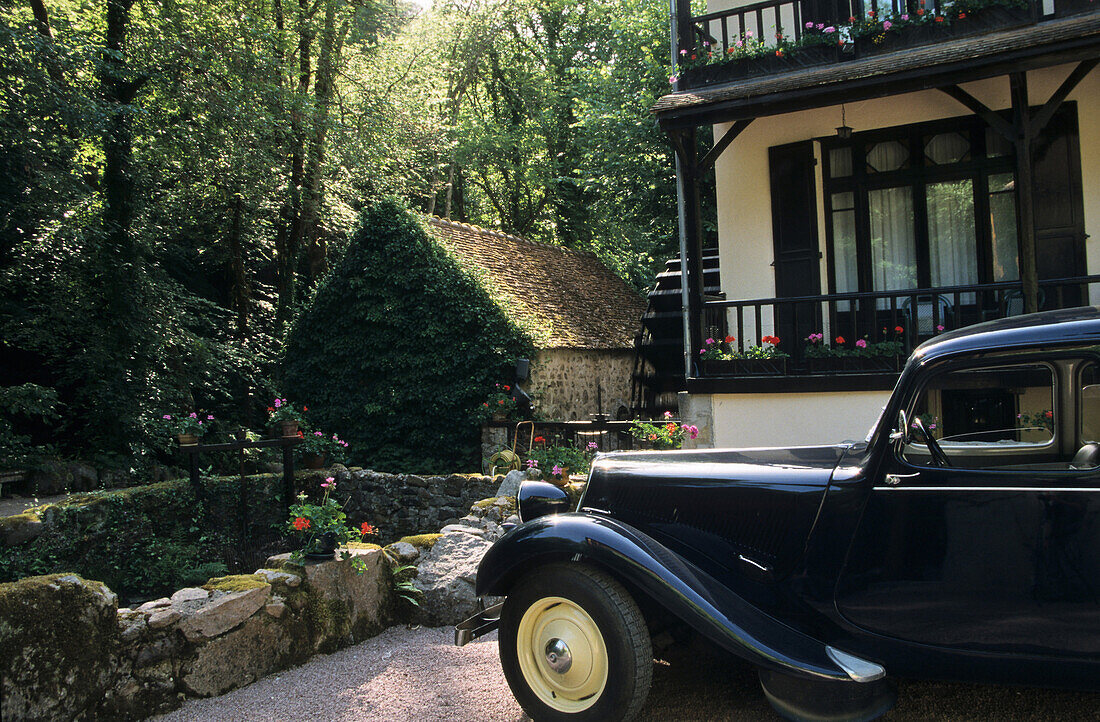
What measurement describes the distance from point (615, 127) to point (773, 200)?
7.40m

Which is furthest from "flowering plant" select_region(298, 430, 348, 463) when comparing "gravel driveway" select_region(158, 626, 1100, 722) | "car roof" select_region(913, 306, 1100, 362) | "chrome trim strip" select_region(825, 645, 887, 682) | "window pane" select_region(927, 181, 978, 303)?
"car roof" select_region(913, 306, 1100, 362)

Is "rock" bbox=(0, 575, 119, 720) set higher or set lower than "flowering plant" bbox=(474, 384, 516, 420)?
lower

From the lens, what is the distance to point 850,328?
8.58m

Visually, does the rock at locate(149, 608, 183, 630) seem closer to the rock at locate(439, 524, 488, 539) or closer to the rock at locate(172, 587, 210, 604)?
the rock at locate(172, 587, 210, 604)

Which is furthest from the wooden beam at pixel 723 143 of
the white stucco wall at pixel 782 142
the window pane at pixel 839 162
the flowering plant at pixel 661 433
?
the flowering plant at pixel 661 433

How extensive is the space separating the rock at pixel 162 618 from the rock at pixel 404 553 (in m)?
1.62

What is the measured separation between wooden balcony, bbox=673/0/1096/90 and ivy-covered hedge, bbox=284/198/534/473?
17.2ft

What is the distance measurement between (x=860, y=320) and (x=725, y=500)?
595 centimetres

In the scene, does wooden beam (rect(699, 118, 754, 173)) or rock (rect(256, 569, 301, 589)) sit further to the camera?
wooden beam (rect(699, 118, 754, 173))

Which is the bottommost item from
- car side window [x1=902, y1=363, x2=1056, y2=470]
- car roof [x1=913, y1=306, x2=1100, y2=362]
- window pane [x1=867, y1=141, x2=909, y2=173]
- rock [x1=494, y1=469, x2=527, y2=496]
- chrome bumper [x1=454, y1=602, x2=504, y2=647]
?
chrome bumper [x1=454, y1=602, x2=504, y2=647]

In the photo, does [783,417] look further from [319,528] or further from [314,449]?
[314,449]

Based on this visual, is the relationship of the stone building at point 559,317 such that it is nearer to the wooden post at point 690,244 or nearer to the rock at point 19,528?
the wooden post at point 690,244

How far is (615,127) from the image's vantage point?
15797mm

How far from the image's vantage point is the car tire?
330 centimetres
